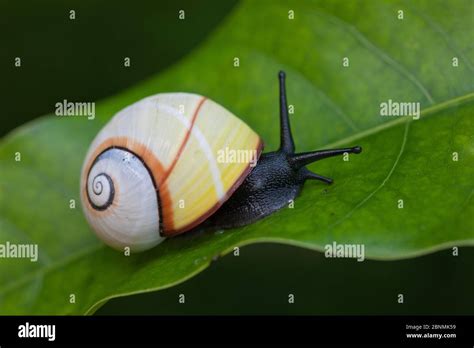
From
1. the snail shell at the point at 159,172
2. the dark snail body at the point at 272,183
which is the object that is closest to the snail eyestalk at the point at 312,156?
the dark snail body at the point at 272,183

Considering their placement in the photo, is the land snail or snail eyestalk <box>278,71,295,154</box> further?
snail eyestalk <box>278,71,295,154</box>

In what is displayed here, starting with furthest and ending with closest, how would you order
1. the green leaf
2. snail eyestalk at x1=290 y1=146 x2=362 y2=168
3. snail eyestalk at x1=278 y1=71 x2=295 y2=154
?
snail eyestalk at x1=278 y1=71 x2=295 y2=154 → snail eyestalk at x1=290 y1=146 x2=362 y2=168 → the green leaf

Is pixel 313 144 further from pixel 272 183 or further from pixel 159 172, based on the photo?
pixel 159 172

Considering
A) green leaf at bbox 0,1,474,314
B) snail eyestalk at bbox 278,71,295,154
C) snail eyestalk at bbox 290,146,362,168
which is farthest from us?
snail eyestalk at bbox 278,71,295,154

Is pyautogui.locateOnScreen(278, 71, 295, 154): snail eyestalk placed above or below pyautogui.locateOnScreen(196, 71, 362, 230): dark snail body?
above

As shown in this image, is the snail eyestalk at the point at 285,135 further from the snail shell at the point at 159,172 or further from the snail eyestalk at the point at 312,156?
the snail shell at the point at 159,172

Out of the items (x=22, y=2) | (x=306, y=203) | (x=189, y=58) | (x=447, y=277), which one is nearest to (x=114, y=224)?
(x=306, y=203)

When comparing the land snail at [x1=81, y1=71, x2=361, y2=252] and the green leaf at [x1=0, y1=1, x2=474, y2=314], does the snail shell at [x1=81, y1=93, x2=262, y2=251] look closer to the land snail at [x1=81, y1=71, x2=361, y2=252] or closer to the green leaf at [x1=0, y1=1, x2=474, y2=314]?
the land snail at [x1=81, y1=71, x2=361, y2=252]

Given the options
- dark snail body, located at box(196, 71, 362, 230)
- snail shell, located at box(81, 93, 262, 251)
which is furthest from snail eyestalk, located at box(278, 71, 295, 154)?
snail shell, located at box(81, 93, 262, 251)
